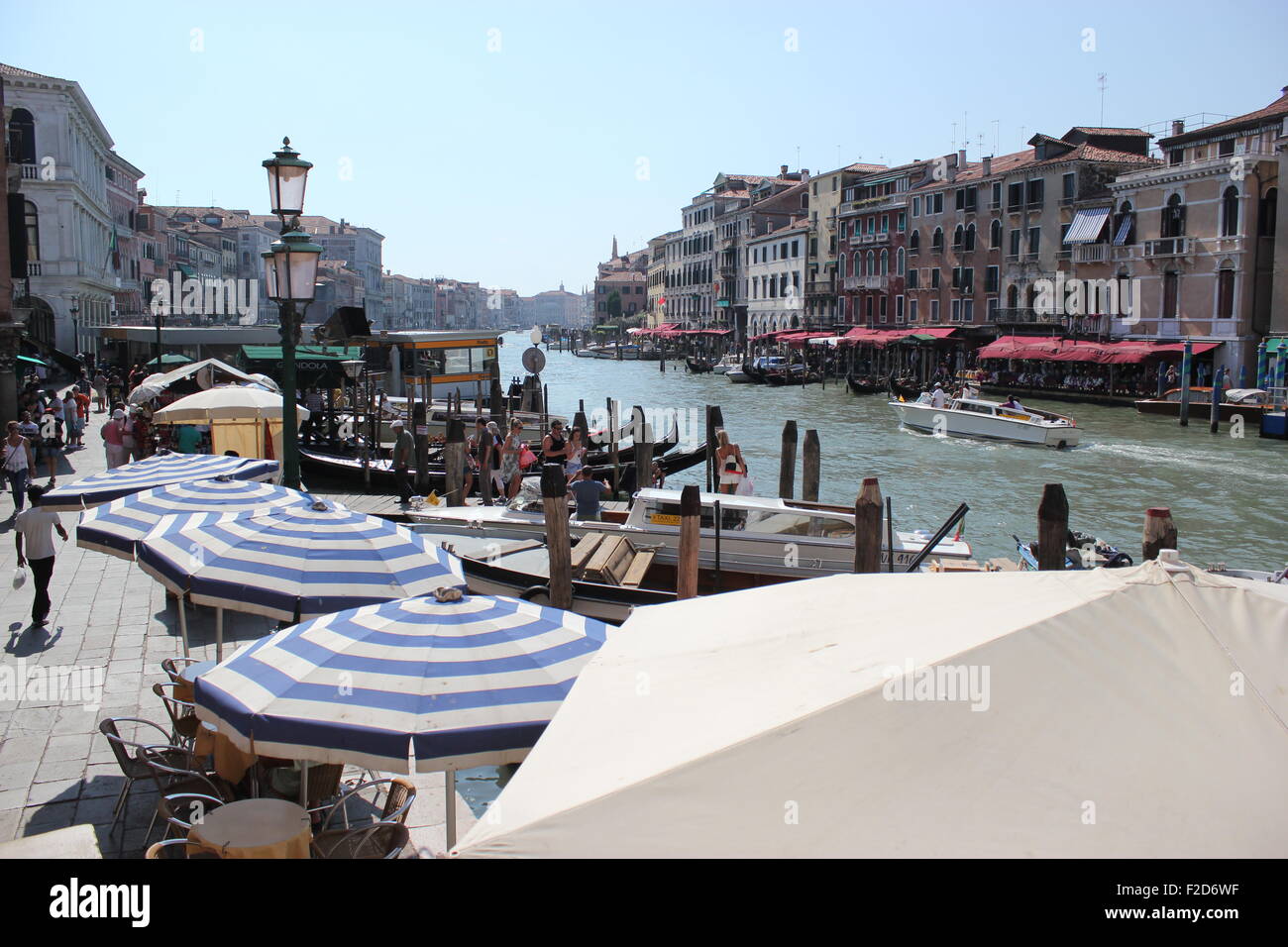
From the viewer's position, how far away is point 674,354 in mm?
82875

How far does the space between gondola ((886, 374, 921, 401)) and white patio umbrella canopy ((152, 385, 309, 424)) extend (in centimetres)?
2521

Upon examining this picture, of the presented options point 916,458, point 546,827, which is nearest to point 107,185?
point 916,458

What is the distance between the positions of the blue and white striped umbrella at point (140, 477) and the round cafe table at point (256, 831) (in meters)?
4.92

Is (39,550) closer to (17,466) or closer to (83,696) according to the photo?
(83,696)

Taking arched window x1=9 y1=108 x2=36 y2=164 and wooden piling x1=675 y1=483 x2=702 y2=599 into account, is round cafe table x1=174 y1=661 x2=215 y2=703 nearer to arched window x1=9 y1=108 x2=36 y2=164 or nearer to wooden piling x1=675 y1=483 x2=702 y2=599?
wooden piling x1=675 y1=483 x2=702 y2=599

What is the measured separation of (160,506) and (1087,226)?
122ft

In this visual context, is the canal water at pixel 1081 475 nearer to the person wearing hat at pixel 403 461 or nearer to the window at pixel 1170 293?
the window at pixel 1170 293

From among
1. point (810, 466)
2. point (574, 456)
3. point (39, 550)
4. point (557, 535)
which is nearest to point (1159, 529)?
point (557, 535)

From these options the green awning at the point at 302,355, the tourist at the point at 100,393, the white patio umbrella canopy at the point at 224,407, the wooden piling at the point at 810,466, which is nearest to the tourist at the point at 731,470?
the wooden piling at the point at 810,466

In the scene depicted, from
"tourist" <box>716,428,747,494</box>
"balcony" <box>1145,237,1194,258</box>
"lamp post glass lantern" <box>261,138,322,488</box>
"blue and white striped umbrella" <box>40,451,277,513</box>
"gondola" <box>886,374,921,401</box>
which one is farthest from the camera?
"gondola" <box>886,374,921,401</box>

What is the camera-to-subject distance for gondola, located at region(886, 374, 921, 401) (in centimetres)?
3653

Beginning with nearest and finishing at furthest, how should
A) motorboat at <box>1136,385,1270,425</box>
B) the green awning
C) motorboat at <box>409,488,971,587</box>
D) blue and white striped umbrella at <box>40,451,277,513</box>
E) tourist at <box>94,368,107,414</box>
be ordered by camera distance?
1. blue and white striped umbrella at <box>40,451,277,513</box>
2. motorboat at <box>409,488,971,587</box>
3. the green awning
4. tourist at <box>94,368,107,414</box>
5. motorboat at <box>1136,385,1270,425</box>

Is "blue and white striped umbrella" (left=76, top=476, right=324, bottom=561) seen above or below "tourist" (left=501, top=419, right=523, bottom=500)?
above

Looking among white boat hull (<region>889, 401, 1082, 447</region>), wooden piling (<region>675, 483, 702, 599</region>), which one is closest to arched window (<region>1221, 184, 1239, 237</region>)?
white boat hull (<region>889, 401, 1082, 447</region>)
